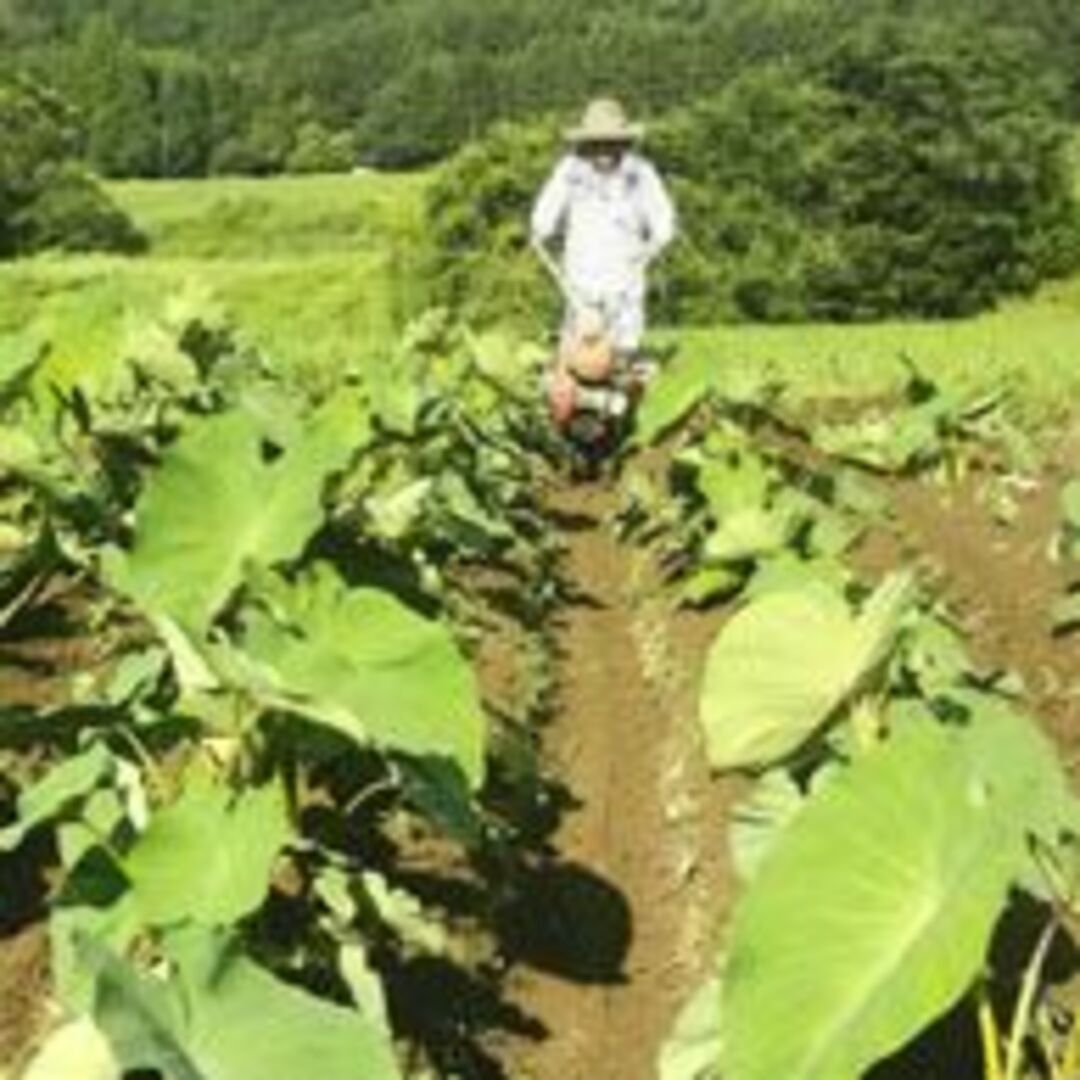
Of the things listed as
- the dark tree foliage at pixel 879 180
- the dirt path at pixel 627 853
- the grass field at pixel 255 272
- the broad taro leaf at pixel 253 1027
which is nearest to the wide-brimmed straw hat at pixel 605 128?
the grass field at pixel 255 272

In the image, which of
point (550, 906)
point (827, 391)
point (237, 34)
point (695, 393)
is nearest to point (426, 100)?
point (237, 34)

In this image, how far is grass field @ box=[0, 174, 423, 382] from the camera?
9047 mm

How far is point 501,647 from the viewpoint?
850 cm

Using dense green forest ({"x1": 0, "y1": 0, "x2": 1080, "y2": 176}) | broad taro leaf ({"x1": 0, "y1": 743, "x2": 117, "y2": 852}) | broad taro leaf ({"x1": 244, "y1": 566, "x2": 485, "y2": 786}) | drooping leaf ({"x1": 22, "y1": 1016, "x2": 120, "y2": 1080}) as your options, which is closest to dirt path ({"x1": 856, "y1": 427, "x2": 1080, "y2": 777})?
broad taro leaf ({"x1": 244, "y1": 566, "x2": 485, "y2": 786})

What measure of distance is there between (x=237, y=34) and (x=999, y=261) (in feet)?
282

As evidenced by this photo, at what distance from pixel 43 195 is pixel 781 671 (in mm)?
47438

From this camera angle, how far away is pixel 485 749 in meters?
6.22

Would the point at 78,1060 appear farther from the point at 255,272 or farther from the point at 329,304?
the point at 255,272

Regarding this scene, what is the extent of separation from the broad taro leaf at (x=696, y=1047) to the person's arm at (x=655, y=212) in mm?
8422

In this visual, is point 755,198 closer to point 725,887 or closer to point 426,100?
point 725,887

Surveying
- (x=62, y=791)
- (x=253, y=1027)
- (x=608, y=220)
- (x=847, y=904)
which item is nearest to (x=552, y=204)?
(x=608, y=220)

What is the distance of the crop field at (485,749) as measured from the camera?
369cm

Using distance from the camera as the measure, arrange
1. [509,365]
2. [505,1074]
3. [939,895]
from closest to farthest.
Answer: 1. [939,895]
2. [505,1074]
3. [509,365]

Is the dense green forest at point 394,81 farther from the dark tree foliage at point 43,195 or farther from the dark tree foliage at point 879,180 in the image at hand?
the dark tree foliage at point 879,180
